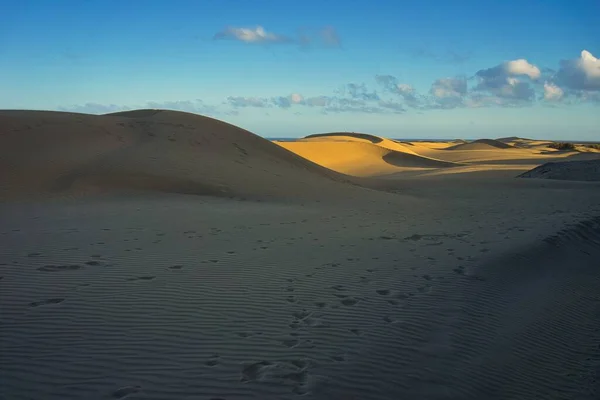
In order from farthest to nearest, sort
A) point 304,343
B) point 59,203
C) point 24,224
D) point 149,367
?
point 59,203
point 24,224
point 304,343
point 149,367

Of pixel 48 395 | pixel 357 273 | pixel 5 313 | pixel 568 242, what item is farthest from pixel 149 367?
pixel 568 242

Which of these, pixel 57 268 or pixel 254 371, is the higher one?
pixel 57 268

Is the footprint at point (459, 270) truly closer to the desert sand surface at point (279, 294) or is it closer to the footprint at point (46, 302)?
the desert sand surface at point (279, 294)

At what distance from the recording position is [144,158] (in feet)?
52.0

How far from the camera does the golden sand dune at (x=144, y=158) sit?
543 inches

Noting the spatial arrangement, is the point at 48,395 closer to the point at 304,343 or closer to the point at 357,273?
the point at 304,343

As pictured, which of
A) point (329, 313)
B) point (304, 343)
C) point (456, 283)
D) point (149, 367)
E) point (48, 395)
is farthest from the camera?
point (456, 283)

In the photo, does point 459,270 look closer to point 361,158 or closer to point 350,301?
point 350,301

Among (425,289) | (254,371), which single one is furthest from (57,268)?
(425,289)

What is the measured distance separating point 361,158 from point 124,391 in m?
46.6

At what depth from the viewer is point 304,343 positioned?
4371 mm

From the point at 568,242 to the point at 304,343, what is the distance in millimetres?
7227

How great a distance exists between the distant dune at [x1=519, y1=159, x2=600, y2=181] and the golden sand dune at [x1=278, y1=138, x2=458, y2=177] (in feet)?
44.1

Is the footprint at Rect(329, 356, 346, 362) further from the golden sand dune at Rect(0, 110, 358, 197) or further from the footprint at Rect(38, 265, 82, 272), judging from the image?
the golden sand dune at Rect(0, 110, 358, 197)
